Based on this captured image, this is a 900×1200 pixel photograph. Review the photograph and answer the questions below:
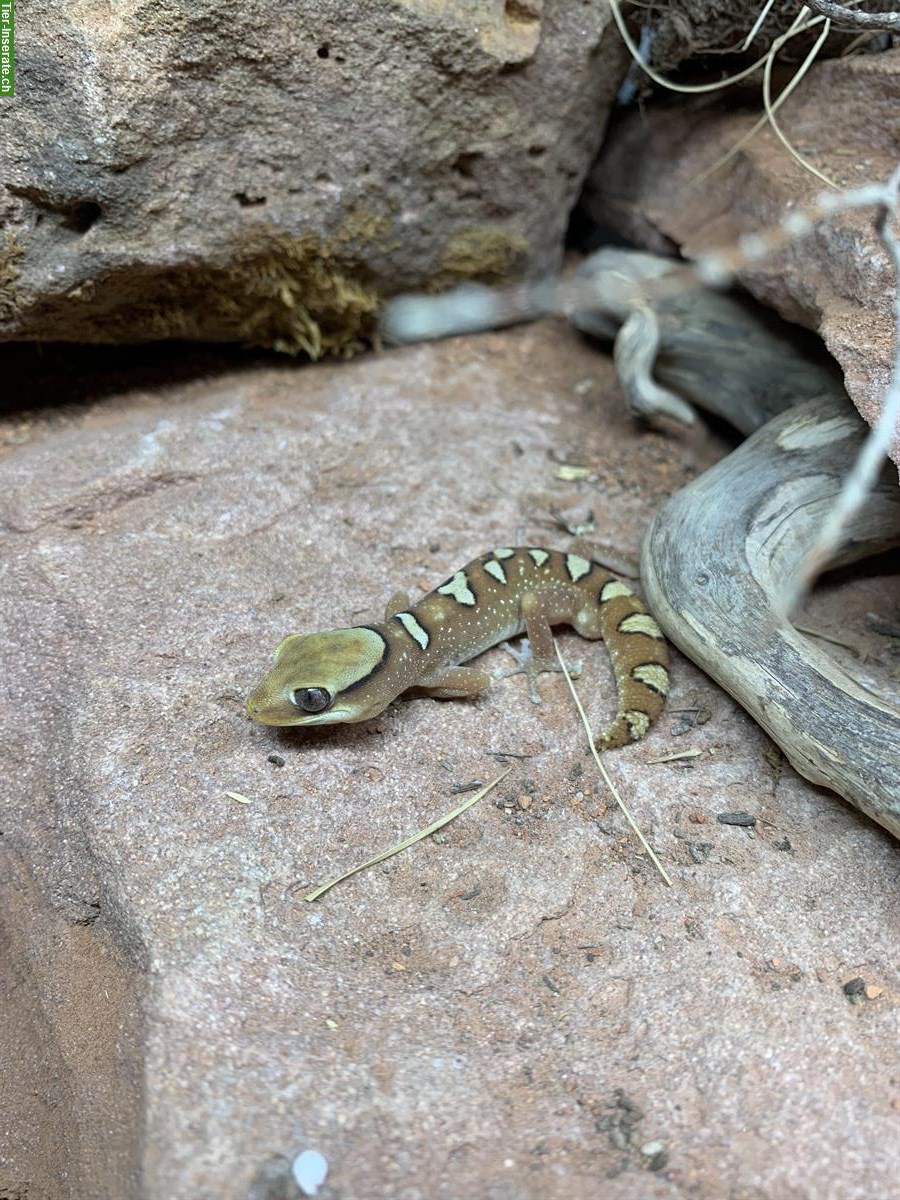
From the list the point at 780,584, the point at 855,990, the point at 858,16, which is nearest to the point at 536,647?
the point at 780,584

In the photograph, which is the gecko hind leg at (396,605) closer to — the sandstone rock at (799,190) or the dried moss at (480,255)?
the sandstone rock at (799,190)

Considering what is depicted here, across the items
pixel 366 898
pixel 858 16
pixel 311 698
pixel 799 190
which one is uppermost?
pixel 858 16

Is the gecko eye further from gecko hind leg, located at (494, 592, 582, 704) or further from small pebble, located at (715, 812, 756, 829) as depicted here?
small pebble, located at (715, 812, 756, 829)

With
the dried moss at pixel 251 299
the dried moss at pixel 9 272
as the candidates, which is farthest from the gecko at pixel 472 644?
the dried moss at pixel 9 272

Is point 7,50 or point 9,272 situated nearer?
point 7,50

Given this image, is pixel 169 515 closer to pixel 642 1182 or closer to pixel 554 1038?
pixel 554 1038

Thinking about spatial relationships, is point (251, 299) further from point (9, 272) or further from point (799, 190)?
point (799, 190)

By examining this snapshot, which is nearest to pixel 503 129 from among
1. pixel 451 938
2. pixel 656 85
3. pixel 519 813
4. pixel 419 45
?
pixel 419 45
